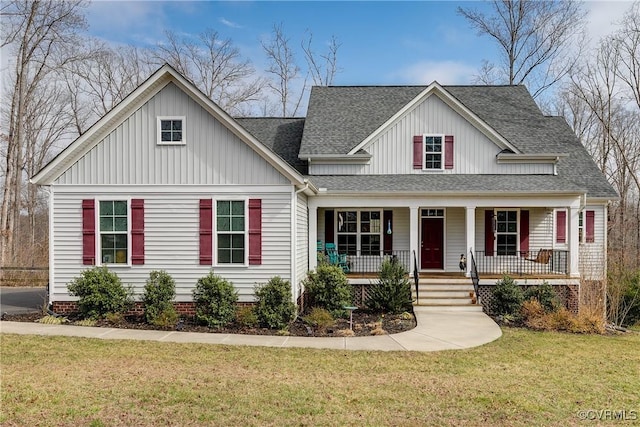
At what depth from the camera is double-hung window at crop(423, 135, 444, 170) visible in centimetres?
1634

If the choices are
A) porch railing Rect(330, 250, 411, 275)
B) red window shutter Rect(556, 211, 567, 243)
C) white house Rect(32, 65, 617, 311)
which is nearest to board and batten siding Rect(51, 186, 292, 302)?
white house Rect(32, 65, 617, 311)

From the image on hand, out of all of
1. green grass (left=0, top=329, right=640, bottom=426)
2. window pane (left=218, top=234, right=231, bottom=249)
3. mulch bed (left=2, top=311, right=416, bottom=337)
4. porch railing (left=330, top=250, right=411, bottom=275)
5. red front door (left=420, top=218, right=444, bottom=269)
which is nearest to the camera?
green grass (left=0, top=329, right=640, bottom=426)

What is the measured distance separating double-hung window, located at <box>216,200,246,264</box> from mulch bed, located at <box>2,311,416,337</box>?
1.77 meters

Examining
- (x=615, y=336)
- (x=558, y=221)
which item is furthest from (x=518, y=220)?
(x=615, y=336)

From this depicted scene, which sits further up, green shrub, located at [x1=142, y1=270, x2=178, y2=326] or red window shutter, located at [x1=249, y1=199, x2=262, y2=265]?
red window shutter, located at [x1=249, y1=199, x2=262, y2=265]

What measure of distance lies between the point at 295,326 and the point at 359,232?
589 centimetres

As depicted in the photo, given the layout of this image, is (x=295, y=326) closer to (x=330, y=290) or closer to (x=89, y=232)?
(x=330, y=290)

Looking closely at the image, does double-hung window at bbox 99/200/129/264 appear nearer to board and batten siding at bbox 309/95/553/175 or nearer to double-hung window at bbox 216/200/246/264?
double-hung window at bbox 216/200/246/264

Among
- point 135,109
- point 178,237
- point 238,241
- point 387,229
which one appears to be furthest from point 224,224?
point 387,229

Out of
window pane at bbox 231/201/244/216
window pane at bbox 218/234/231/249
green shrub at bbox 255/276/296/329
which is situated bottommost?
green shrub at bbox 255/276/296/329

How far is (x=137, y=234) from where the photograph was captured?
12.3 meters

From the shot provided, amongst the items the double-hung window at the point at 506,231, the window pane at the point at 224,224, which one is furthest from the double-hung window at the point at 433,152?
the window pane at the point at 224,224

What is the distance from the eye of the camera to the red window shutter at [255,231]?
12227 millimetres

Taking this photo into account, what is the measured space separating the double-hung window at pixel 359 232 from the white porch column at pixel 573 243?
19.6ft
